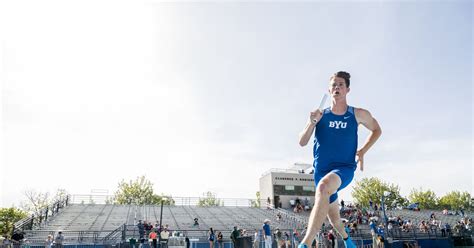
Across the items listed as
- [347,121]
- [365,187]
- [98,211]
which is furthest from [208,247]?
[365,187]

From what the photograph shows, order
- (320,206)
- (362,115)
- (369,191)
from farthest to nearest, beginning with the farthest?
(369,191)
(362,115)
(320,206)

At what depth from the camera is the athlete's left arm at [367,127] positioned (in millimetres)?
4465

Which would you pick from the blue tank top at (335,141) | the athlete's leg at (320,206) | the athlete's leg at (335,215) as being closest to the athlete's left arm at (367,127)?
the blue tank top at (335,141)

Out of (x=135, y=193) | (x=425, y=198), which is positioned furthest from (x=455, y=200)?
(x=135, y=193)

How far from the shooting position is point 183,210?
37.0m

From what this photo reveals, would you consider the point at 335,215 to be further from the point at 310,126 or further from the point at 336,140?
the point at 310,126

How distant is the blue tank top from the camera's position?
161 inches

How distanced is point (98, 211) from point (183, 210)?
28.7ft

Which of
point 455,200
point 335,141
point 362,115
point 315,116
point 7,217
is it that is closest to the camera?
point 315,116

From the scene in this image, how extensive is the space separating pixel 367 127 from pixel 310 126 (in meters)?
1.22

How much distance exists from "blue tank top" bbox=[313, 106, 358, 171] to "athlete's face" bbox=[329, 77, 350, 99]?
0.81ft

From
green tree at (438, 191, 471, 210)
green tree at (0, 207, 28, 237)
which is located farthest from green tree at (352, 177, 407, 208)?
green tree at (0, 207, 28, 237)

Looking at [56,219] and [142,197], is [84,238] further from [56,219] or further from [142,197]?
[142,197]

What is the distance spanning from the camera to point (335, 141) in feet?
13.6
